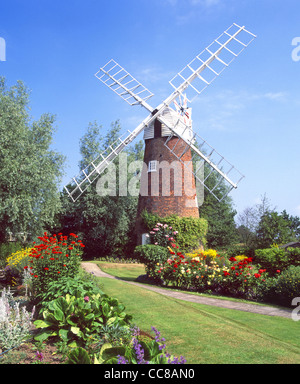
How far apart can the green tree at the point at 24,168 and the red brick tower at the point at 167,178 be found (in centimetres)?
650

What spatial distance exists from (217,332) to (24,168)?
56.7 feet

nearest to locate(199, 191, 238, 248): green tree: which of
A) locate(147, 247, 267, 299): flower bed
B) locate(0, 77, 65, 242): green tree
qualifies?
locate(0, 77, 65, 242): green tree

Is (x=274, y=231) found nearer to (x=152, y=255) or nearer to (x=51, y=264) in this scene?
(x=152, y=255)

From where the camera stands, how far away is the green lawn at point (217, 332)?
5.50 metres

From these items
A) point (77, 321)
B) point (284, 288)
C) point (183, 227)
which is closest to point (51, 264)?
point (77, 321)

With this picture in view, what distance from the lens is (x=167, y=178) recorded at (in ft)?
70.5

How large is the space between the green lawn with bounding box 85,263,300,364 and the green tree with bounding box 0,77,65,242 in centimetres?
1306

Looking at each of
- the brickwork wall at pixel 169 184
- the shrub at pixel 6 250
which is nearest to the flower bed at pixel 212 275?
the brickwork wall at pixel 169 184

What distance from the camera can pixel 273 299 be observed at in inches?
458

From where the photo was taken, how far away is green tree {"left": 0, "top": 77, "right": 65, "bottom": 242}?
68.5 ft

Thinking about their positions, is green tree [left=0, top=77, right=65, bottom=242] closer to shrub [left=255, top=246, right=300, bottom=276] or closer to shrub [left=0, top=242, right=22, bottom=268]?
shrub [left=0, top=242, right=22, bottom=268]
